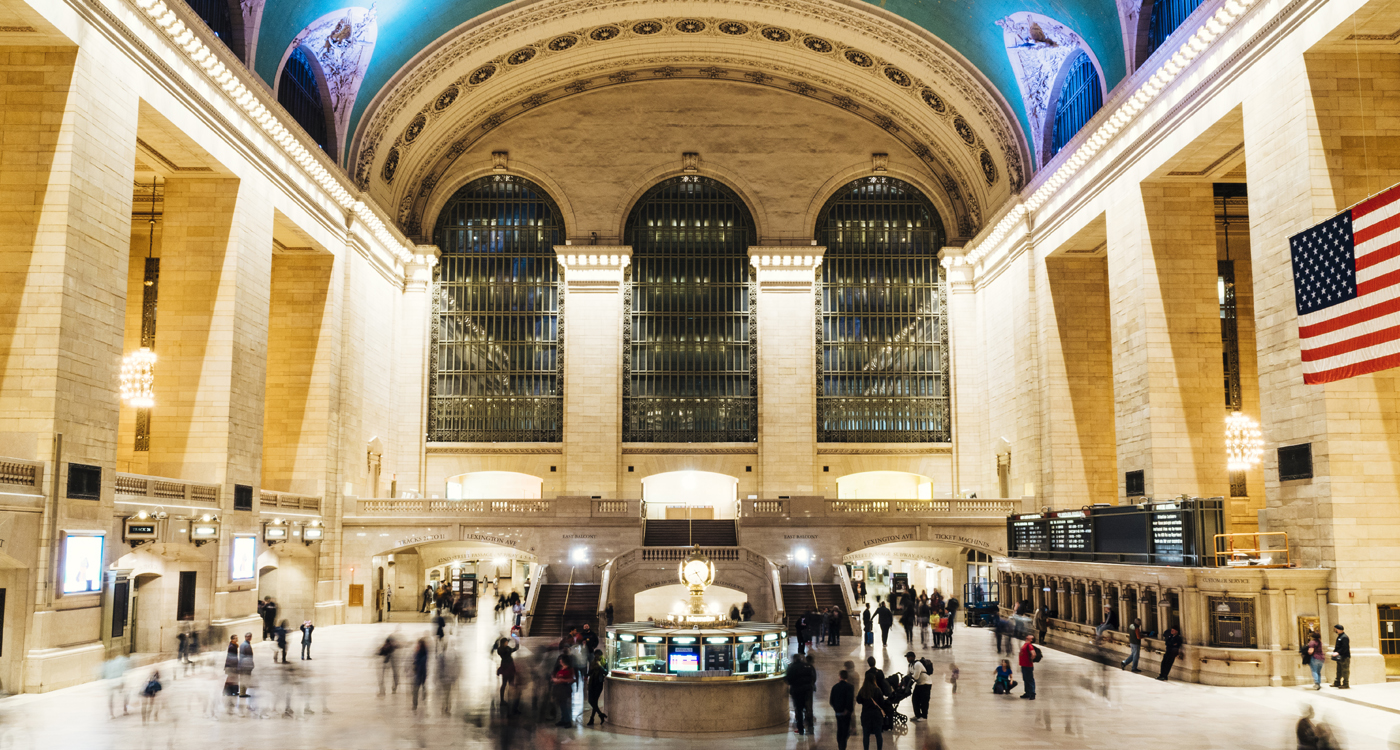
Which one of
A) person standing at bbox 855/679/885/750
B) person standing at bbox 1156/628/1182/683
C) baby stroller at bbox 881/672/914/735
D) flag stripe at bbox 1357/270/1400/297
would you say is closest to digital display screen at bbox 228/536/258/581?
baby stroller at bbox 881/672/914/735

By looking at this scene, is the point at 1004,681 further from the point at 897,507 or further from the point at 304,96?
the point at 304,96

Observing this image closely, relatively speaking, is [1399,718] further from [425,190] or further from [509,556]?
[425,190]

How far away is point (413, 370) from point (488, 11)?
1286 cm

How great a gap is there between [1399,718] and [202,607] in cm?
2204

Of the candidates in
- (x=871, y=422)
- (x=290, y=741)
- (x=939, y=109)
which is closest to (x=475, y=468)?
(x=871, y=422)

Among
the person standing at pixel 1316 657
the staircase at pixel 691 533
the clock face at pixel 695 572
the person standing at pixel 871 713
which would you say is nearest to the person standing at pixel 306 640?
the clock face at pixel 695 572

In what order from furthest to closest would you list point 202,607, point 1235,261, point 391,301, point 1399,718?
point 391,301
point 1235,261
point 202,607
point 1399,718

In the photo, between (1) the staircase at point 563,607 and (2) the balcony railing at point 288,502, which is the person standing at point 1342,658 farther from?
(2) the balcony railing at point 288,502

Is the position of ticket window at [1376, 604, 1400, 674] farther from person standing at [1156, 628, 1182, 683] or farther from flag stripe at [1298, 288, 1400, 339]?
flag stripe at [1298, 288, 1400, 339]

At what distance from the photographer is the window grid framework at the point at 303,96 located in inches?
1115

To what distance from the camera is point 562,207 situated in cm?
3897

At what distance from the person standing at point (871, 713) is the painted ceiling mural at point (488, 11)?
19.0 metres

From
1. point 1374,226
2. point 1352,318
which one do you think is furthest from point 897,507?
point 1374,226

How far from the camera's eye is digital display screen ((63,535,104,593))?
57.5ft
